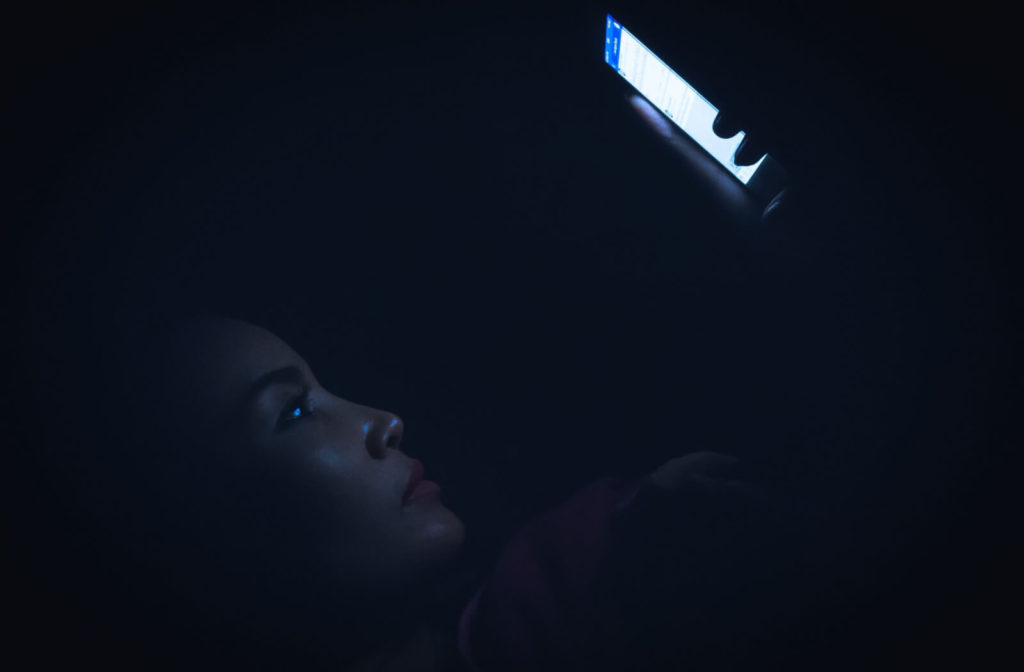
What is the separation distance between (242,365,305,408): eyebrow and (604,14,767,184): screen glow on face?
80cm

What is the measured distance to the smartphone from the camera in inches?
29.5

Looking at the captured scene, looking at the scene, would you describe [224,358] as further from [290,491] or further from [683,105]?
[683,105]

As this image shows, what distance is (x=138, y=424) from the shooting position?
0.69m

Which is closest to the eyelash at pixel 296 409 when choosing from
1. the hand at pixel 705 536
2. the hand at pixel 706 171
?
the hand at pixel 705 536

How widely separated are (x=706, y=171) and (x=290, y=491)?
91cm

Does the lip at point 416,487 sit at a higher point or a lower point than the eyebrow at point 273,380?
lower

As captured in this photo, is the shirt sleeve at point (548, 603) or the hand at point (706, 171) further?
the hand at point (706, 171)

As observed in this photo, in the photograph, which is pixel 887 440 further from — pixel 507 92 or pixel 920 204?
pixel 507 92

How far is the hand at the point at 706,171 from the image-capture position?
31.7 inches

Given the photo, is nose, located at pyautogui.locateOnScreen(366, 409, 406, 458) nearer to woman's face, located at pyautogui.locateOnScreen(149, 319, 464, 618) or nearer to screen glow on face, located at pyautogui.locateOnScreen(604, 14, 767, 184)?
woman's face, located at pyautogui.locateOnScreen(149, 319, 464, 618)

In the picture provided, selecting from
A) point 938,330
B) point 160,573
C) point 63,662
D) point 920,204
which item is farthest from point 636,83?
point 63,662

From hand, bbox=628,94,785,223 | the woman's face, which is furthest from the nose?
hand, bbox=628,94,785,223

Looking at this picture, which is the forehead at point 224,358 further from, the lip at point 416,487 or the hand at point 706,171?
the hand at point 706,171

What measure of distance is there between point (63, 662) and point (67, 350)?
1.55 ft
